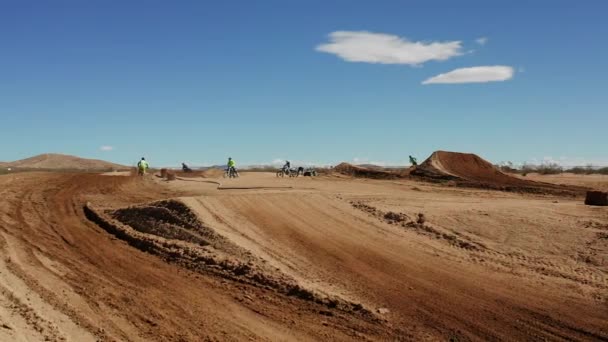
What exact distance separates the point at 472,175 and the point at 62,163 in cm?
9321

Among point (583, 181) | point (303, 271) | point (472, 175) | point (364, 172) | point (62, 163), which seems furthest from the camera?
point (62, 163)

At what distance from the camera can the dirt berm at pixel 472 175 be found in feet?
96.1

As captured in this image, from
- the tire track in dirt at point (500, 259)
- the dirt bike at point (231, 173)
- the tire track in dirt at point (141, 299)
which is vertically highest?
the dirt bike at point (231, 173)

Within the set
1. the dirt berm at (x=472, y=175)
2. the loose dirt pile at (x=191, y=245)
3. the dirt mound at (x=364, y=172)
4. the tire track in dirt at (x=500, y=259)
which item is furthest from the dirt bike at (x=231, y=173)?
the tire track in dirt at (x=500, y=259)

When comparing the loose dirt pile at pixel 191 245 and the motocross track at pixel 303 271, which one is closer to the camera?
the motocross track at pixel 303 271

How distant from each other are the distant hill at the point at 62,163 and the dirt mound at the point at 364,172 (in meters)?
70.1

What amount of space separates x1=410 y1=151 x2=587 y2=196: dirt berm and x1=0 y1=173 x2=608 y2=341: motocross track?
9773 mm

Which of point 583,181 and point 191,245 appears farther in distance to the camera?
point 583,181

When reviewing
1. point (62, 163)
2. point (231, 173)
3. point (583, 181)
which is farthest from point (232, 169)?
point (62, 163)

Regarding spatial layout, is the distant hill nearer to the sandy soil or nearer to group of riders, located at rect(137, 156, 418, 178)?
group of riders, located at rect(137, 156, 418, 178)

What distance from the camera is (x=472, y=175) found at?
36.4 m

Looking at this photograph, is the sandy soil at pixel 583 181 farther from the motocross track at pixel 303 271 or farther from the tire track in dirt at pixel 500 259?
the tire track in dirt at pixel 500 259

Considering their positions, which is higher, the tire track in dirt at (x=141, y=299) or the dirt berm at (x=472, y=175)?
the dirt berm at (x=472, y=175)

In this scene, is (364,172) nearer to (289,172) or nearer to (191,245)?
(289,172)
